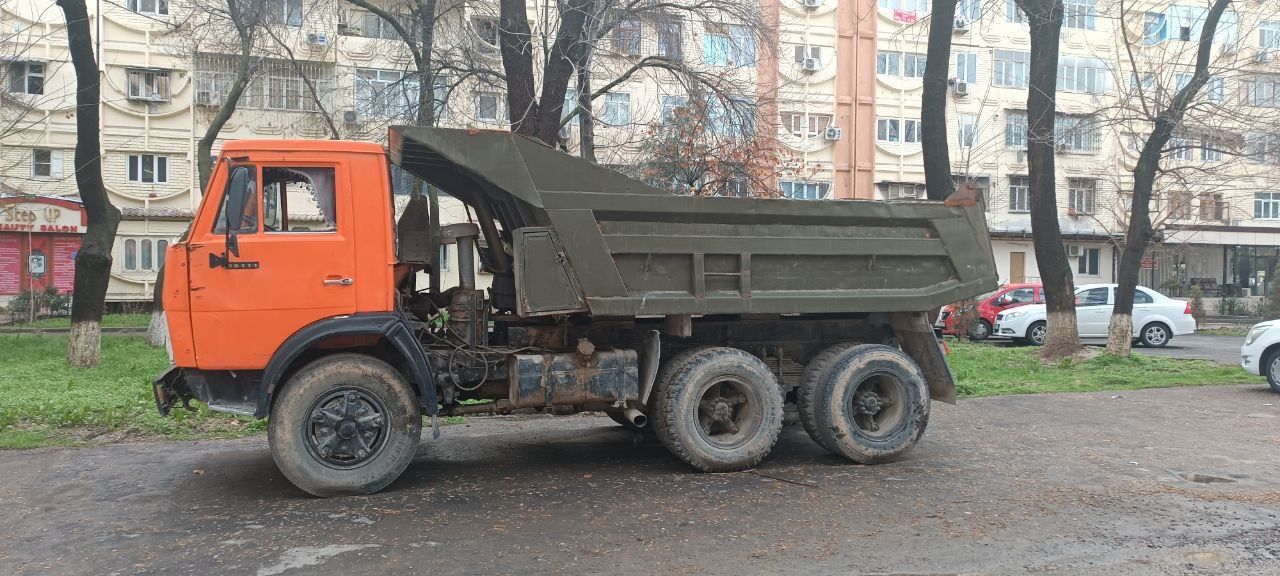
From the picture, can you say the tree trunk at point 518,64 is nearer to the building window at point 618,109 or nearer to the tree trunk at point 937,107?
the tree trunk at point 937,107

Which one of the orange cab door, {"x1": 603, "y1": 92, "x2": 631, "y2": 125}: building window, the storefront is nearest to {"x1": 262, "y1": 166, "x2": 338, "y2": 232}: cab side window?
the orange cab door

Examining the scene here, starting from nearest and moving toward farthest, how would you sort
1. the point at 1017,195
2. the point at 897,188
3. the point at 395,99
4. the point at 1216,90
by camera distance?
1. the point at 1216,90
2. the point at 395,99
3. the point at 897,188
4. the point at 1017,195

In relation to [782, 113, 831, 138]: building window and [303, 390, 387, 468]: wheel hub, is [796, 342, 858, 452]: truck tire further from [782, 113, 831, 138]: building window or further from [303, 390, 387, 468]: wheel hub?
[782, 113, 831, 138]: building window

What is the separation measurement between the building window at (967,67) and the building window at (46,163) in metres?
33.0

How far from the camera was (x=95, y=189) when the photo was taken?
44.3 ft

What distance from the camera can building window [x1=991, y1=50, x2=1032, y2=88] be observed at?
36.1 m

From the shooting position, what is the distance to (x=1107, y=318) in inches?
796

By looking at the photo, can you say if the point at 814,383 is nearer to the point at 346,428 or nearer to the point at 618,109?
the point at 346,428

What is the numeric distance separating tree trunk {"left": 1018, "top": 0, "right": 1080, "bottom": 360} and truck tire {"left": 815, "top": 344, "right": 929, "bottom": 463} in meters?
8.29

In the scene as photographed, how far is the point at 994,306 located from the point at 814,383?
53.6 feet

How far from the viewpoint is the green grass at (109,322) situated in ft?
77.2

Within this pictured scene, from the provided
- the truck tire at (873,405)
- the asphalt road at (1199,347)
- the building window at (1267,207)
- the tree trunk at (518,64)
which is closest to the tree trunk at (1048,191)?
the asphalt road at (1199,347)

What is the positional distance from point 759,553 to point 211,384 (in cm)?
400

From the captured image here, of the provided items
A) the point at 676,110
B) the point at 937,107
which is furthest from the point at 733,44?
the point at 937,107
